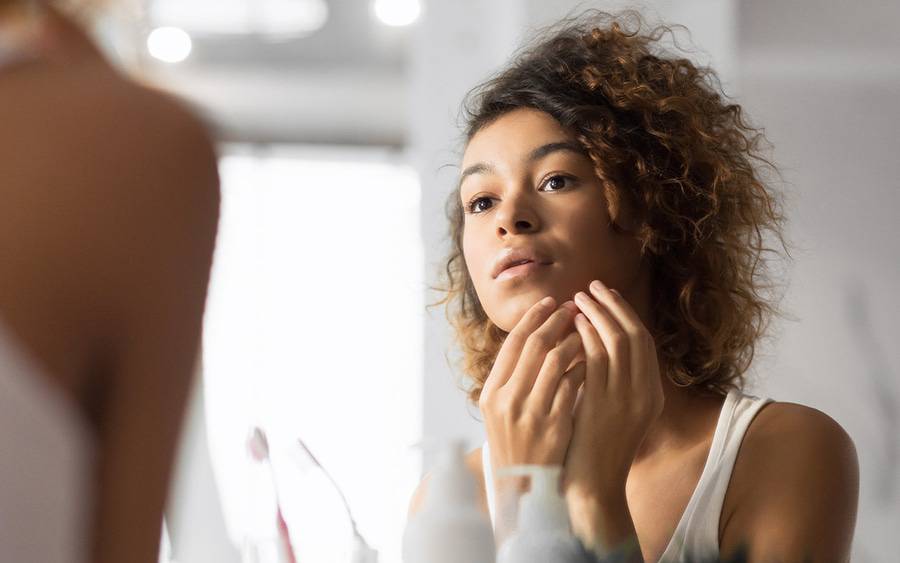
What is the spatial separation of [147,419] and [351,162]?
732mm

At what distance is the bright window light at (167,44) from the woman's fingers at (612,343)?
1.02 feet

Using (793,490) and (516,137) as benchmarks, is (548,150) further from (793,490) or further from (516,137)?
(793,490)

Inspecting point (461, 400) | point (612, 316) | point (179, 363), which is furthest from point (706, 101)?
point (179, 363)

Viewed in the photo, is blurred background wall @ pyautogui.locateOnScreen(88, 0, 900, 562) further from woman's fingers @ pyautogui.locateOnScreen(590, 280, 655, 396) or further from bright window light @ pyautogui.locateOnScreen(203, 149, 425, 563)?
woman's fingers @ pyautogui.locateOnScreen(590, 280, 655, 396)

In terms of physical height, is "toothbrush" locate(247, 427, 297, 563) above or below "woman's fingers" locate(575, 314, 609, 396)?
below

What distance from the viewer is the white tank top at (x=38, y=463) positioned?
24 centimetres

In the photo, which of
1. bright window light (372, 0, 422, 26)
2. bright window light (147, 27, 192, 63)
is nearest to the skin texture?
bright window light (147, 27, 192, 63)

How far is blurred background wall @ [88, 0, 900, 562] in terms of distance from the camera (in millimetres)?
725

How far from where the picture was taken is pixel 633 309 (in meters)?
0.62

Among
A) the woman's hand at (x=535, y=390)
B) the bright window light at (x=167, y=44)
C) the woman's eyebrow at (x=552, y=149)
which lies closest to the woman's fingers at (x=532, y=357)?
the woman's hand at (x=535, y=390)

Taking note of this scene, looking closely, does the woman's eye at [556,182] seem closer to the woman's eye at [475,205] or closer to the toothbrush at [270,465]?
the woman's eye at [475,205]

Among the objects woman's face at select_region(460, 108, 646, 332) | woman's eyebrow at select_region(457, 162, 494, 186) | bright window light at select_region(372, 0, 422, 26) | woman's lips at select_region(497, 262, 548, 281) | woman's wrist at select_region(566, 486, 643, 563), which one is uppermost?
bright window light at select_region(372, 0, 422, 26)

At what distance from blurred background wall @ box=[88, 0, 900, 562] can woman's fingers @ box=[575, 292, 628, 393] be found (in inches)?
4.9

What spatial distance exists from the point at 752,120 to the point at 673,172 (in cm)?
20
